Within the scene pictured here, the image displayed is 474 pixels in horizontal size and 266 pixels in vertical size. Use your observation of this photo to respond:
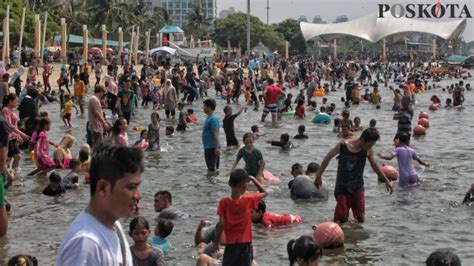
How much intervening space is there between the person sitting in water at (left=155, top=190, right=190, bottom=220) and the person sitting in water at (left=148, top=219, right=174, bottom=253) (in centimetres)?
109

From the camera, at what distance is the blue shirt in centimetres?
1364

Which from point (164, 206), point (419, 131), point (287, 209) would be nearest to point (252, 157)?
point (287, 209)

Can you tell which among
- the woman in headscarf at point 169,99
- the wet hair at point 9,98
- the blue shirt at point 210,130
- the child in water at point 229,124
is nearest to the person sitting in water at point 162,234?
the blue shirt at point 210,130

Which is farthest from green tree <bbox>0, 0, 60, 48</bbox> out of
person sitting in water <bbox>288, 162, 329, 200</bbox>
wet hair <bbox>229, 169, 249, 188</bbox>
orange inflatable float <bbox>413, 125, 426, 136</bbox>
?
wet hair <bbox>229, 169, 249, 188</bbox>

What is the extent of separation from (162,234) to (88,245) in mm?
5646

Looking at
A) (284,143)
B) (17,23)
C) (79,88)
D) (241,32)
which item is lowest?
(284,143)

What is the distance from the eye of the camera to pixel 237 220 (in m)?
7.31

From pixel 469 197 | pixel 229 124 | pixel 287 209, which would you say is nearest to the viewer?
pixel 287 209

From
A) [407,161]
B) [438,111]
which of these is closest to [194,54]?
[438,111]

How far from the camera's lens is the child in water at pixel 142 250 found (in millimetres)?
6094

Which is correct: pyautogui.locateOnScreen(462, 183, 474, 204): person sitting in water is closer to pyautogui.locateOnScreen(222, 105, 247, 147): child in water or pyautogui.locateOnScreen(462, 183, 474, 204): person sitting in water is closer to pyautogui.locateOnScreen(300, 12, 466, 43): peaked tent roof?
pyautogui.locateOnScreen(222, 105, 247, 147): child in water

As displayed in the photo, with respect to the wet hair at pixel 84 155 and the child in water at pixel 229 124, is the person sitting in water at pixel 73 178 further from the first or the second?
the child in water at pixel 229 124

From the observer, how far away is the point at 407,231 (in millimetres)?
10844

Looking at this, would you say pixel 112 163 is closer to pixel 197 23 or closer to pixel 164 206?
pixel 164 206
